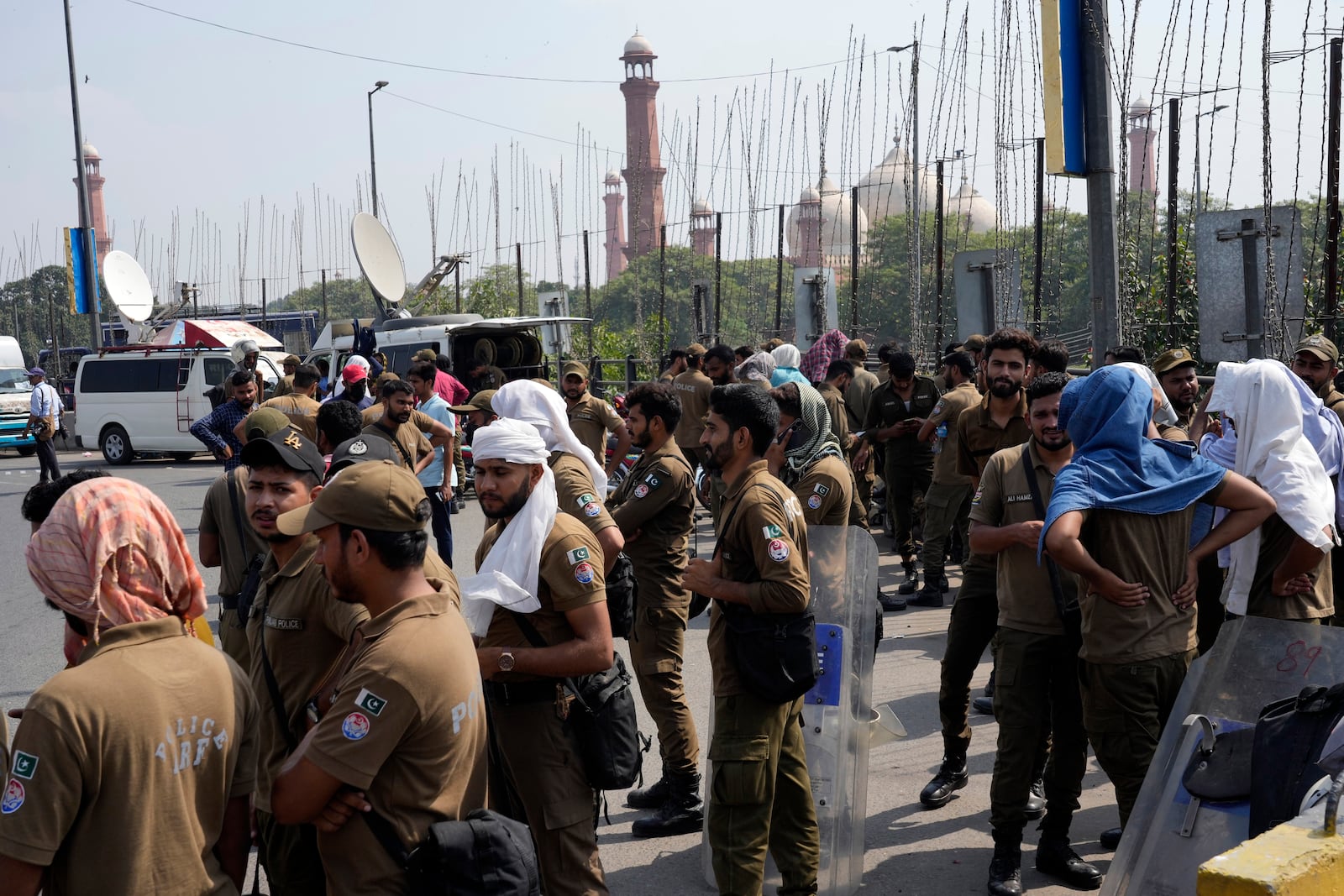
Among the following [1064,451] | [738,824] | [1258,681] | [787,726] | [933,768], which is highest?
[1064,451]

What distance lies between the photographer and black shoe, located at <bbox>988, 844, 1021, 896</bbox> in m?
4.17

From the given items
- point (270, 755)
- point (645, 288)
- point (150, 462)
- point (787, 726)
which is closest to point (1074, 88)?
point (787, 726)

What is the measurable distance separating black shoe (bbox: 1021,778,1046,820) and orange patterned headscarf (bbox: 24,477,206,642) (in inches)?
144

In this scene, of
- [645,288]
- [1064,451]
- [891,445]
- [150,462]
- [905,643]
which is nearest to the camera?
[1064,451]

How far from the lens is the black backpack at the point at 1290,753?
8.38 feet

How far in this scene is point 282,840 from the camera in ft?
9.57

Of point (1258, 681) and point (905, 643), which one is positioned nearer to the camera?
point (1258, 681)

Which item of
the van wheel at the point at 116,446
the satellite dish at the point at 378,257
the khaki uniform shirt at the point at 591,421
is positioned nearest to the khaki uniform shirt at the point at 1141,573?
the khaki uniform shirt at the point at 591,421

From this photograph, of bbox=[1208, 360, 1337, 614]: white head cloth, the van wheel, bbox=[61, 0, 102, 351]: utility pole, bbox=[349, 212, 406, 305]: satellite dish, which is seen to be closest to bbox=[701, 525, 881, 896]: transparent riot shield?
bbox=[1208, 360, 1337, 614]: white head cloth

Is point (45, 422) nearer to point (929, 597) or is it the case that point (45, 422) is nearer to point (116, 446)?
point (116, 446)

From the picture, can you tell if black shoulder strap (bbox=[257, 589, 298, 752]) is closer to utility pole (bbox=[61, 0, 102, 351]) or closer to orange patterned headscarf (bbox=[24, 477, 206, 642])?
orange patterned headscarf (bbox=[24, 477, 206, 642])

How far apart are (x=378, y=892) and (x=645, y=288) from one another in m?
53.8

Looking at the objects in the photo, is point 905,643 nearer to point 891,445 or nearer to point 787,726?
point 891,445

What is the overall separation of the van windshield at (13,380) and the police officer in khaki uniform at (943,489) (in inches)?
882
